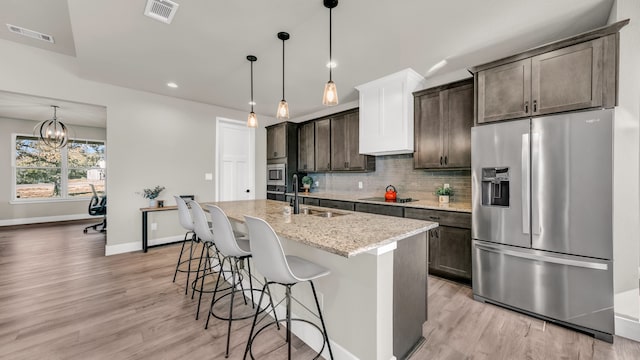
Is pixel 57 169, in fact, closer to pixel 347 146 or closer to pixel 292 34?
pixel 347 146

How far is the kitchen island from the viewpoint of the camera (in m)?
1.46

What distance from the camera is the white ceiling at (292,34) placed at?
84.1 inches

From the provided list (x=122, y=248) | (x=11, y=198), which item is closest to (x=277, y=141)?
(x=122, y=248)

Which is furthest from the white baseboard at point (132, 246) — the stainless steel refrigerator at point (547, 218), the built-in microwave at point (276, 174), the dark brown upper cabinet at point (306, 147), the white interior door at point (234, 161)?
the stainless steel refrigerator at point (547, 218)

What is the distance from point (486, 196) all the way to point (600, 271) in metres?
0.90

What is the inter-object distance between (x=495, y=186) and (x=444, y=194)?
941 mm

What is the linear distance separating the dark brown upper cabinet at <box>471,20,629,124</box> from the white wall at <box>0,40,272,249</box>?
14.8 feet

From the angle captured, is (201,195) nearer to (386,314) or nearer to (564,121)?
(386,314)

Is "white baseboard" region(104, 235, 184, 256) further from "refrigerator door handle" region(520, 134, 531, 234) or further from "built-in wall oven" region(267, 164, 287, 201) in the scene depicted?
"refrigerator door handle" region(520, 134, 531, 234)

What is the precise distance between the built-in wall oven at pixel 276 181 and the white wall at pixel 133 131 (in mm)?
1185

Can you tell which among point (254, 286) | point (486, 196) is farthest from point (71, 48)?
point (486, 196)

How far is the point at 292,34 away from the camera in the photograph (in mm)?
2520

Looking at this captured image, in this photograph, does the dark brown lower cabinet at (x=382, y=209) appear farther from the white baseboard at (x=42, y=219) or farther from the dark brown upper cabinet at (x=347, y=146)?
the white baseboard at (x=42, y=219)

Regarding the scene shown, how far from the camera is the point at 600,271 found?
76.2 inches
